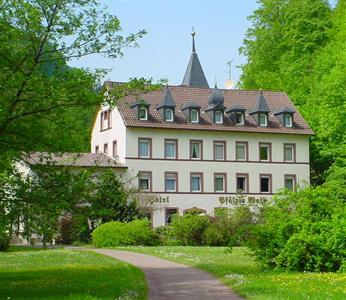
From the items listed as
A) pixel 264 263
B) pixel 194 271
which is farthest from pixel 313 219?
pixel 194 271

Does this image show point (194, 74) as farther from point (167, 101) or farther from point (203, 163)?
point (203, 163)

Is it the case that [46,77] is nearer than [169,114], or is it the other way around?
[46,77]

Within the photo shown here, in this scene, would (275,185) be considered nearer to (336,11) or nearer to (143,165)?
Result: (143,165)

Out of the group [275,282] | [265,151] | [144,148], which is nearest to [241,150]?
[265,151]

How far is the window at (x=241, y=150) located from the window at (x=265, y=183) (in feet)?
7.25

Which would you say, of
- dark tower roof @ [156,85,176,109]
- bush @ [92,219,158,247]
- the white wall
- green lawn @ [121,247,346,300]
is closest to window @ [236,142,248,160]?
dark tower roof @ [156,85,176,109]

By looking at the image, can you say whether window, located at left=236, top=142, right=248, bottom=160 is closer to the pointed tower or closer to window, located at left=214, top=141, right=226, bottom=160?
window, located at left=214, top=141, right=226, bottom=160

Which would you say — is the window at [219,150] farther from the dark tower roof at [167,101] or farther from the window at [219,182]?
the dark tower roof at [167,101]

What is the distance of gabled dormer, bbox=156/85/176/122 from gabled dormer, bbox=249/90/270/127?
7386 millimetres

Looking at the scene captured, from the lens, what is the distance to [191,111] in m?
58.5

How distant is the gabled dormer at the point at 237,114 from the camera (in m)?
59.6

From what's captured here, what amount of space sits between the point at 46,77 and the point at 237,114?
4398 cm

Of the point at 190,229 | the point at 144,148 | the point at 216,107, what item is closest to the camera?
the point at 190,229

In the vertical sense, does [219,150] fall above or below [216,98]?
below
